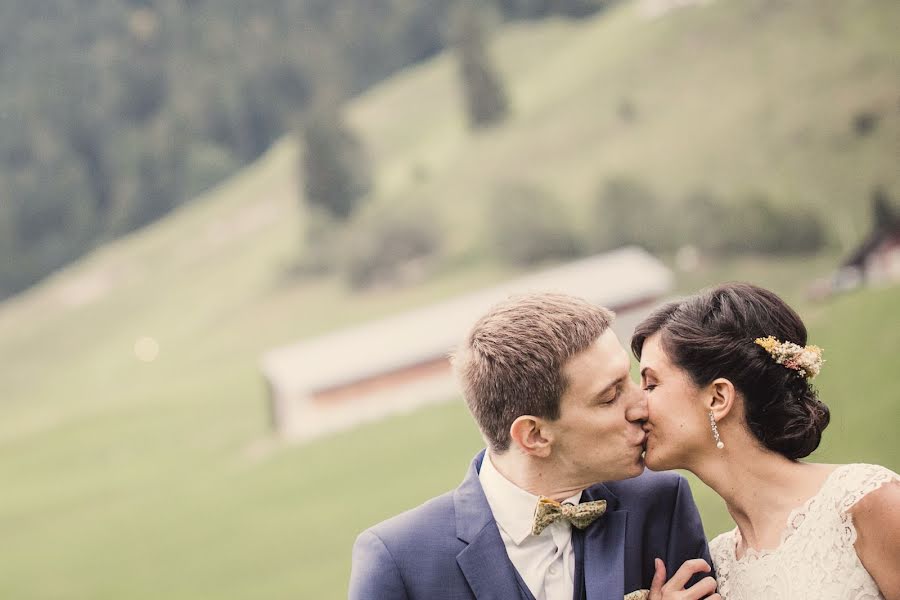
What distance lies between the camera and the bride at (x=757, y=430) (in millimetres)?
2158

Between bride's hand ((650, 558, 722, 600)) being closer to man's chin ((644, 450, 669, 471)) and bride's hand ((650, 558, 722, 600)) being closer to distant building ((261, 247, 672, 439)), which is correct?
man's chin ((644, 450, 669, 471))

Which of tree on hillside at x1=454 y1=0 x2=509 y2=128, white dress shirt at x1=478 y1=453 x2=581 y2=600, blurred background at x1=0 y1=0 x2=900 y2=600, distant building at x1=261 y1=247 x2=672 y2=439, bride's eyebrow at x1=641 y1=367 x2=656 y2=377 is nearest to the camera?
white dress shirt at x1=478 y1=453 x2=581 y2=600

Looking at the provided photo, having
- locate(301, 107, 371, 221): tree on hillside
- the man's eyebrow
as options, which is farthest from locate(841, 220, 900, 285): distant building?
the man's eyebrow

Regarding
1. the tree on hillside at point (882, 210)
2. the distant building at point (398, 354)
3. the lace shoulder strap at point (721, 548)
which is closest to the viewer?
the lace shoulder strap at point (721, 548)

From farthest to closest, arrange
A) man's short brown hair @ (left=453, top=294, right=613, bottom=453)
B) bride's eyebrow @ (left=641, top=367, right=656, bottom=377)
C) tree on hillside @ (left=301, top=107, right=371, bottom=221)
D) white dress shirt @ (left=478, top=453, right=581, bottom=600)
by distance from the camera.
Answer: tree on hillside @ (left=301, top=107, right=371, bottom=221), bride's eyebrow @ (left=641, top=367, right=656, bottom=377), white dress shirt @ (left=478, top=453, right=581, bottom=600), man's short brown hair @ (left=453, top=294, right=613, bottom=453)

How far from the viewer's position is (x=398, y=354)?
11.3 meters

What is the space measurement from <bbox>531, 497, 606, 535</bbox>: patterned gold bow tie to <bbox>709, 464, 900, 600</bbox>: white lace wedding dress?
0.40 metres

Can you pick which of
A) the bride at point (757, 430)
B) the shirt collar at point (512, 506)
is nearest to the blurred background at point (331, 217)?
the bride at point (757, 430)

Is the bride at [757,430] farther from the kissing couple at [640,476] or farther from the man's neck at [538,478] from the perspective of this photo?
the man's neck at [538,478]

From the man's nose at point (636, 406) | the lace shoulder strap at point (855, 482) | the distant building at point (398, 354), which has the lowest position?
the lace shoulder strap at point (855, 482)

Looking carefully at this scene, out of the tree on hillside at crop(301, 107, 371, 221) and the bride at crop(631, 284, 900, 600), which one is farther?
the tree on hillside at crop(301, 107, 371, 221)

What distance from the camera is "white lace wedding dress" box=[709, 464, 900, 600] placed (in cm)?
211

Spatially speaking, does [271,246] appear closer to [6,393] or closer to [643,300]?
A: [6,393]

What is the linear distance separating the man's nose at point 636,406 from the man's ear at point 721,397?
139mm
